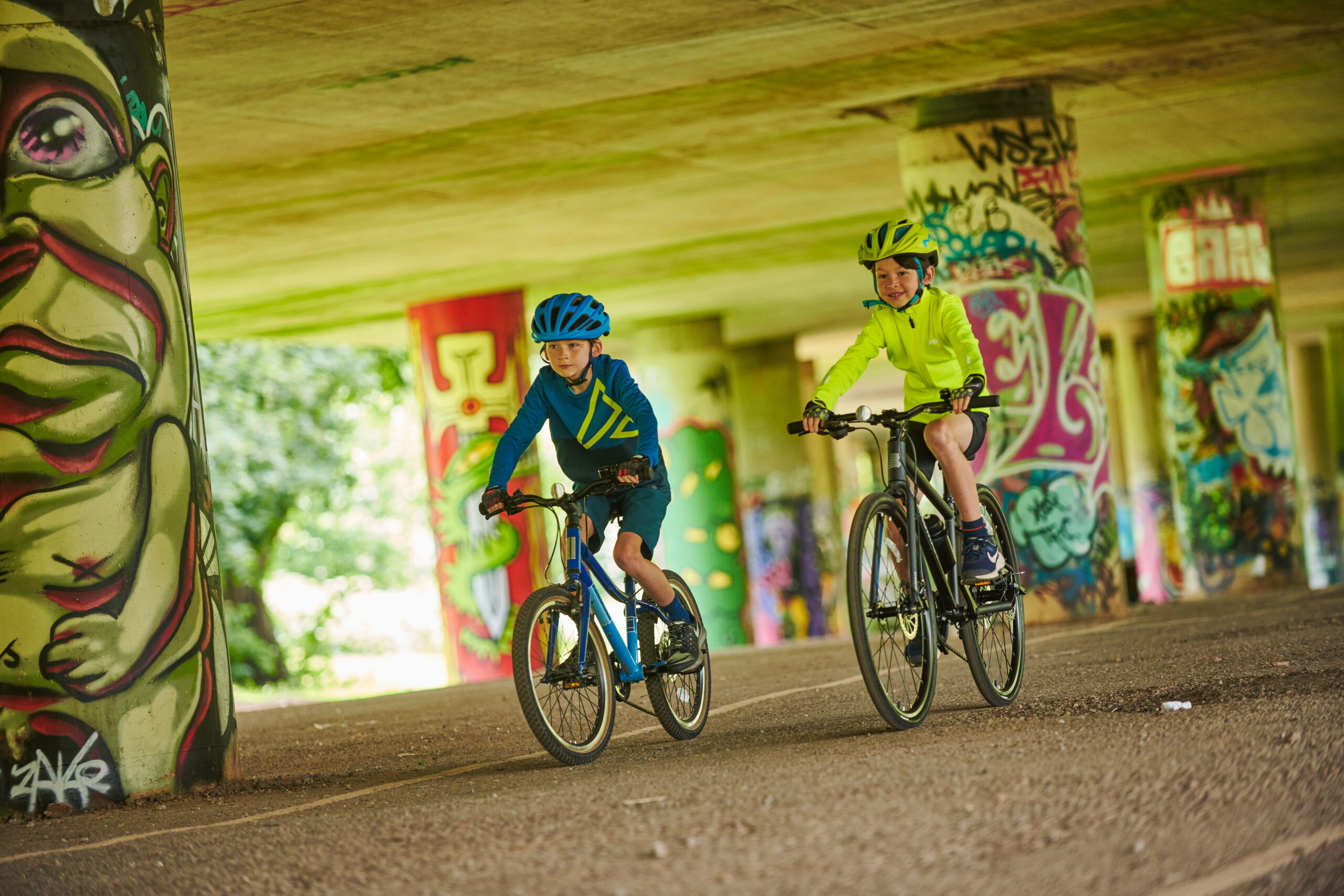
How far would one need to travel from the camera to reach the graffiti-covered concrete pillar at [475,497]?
968 inches

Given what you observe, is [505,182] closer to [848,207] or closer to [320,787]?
[848,207]

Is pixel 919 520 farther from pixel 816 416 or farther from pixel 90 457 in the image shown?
pixel 90 457

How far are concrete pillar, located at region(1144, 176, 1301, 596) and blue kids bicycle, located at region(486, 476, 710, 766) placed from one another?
53.0ft

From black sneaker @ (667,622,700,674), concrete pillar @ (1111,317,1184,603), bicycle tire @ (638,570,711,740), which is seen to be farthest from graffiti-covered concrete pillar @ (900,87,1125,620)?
concrete pillar @ (1111,317,1184,603)

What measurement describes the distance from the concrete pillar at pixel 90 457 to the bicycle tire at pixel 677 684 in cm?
212

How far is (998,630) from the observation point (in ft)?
26.1

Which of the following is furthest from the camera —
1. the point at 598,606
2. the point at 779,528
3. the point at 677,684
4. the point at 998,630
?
the point at 779,528

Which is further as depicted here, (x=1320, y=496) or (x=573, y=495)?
(x=1320, y=496)

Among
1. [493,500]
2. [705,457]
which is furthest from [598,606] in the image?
[705,457]

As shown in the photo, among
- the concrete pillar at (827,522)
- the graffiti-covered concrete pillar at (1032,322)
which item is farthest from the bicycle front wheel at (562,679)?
the concrete pillar at (827,522)

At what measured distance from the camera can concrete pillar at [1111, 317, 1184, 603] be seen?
3453cm

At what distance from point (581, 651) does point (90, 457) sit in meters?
2.44

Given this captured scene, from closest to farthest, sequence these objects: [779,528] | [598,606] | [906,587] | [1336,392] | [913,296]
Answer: [906,587] → [598,606] → [913,296] → [779,528] → [1336,392]

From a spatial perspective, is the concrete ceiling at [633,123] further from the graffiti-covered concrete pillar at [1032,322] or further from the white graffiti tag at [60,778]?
the white graffiti tag at [60,778]
